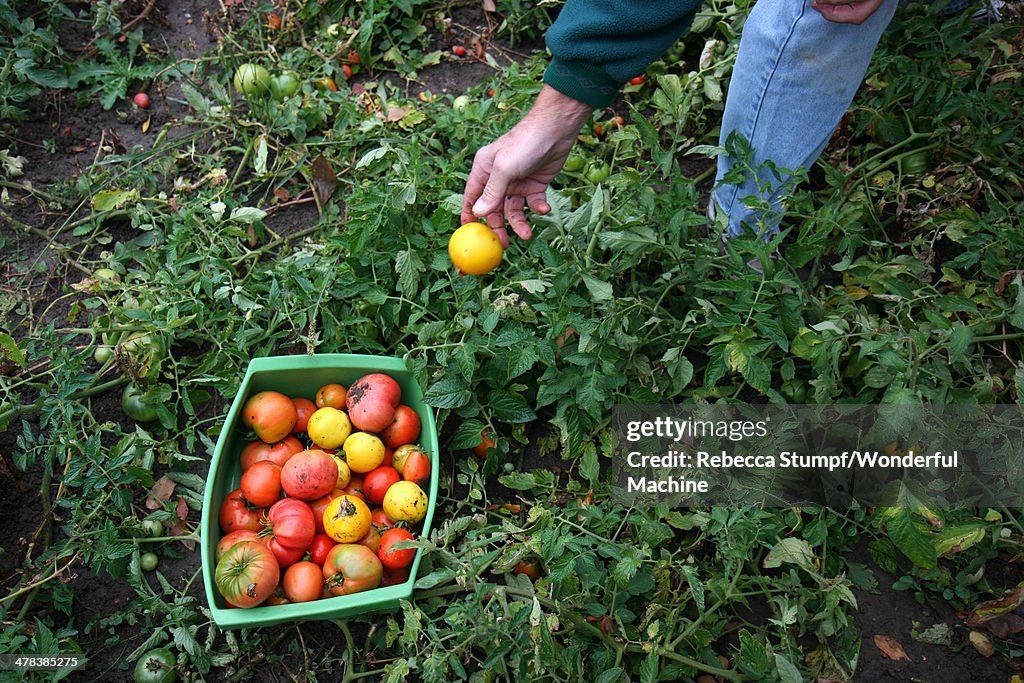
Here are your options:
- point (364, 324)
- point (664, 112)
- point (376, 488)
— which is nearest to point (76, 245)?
point (364, 324)

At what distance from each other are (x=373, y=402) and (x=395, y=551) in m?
0.41

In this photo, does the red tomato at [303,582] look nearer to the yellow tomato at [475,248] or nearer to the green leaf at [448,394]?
the green leaf at [448,394]

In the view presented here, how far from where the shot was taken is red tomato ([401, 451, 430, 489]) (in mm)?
2023

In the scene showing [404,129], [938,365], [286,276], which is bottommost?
[286,276]

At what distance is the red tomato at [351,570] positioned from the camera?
6.08 ft

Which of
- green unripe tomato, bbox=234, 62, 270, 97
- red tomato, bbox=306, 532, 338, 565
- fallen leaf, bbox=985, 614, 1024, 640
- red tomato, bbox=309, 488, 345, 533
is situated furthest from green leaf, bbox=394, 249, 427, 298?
fallen leaf, bbox=985, 614, 1024, 640

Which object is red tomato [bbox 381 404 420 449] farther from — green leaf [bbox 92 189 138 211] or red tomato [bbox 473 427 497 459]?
green leaf [bbox 92 189 138 211]

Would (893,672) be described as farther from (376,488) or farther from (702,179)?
(702,179)

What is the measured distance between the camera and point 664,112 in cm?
280

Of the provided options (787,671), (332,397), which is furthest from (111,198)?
(787,671)

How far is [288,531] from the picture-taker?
190 centimetres

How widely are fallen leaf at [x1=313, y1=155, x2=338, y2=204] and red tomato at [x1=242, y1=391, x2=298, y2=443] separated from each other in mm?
950

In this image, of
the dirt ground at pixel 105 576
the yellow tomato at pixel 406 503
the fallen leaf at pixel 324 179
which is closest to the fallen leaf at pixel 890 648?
the dirt ground at pixel 105 576

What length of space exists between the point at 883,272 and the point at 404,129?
68.2 inches
